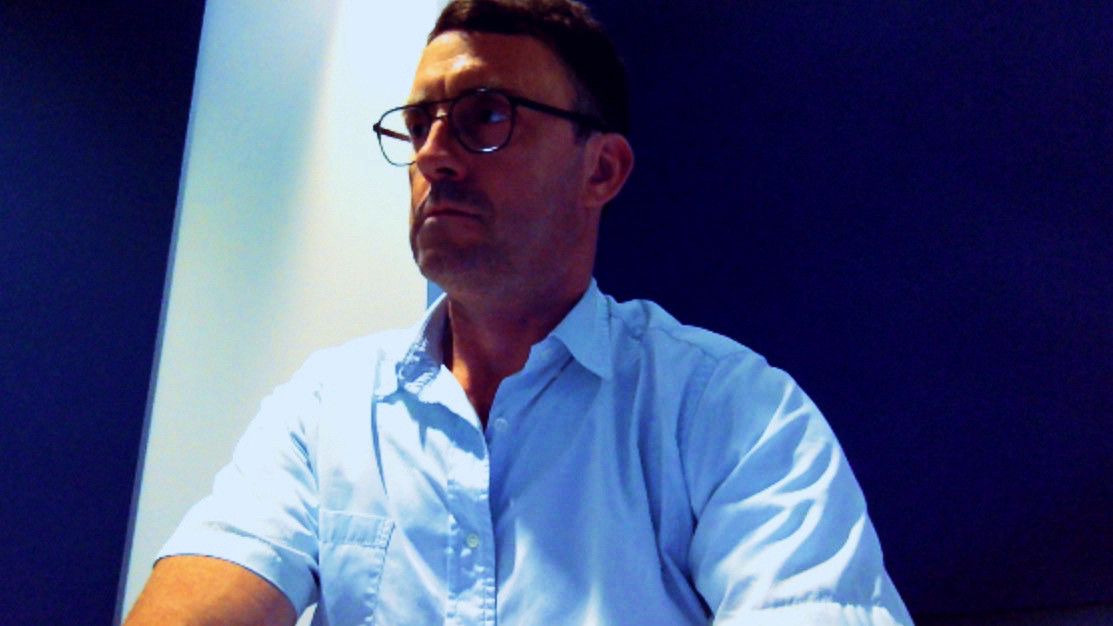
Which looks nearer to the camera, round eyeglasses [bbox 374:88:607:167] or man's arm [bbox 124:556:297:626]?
man's arm [bbox 124:556:297:626]

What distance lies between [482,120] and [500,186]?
3.9 inches

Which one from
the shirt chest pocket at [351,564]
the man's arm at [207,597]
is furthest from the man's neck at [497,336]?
the man's arm at [207,597]

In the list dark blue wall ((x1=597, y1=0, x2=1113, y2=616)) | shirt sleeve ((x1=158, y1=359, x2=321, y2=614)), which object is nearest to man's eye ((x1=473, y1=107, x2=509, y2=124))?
shirt sleeve ((x1=158, y1=359, x2=321, y2=614))

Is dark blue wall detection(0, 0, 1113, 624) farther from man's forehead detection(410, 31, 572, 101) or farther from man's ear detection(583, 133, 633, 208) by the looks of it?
man's forehead detection(410, 31, 572, 101)

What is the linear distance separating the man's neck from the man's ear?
155 millimetres

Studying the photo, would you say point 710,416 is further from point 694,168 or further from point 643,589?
point 694,168

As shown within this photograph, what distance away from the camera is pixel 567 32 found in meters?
1.05

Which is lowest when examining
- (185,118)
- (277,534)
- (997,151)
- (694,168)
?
(277,534)

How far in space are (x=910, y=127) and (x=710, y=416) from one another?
3.21ft

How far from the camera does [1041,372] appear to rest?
139cm

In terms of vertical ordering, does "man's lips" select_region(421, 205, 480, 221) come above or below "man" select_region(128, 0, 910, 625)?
above

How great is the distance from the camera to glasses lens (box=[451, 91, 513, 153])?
958 millimetres

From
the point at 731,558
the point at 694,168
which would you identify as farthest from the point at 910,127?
the point at 731,558

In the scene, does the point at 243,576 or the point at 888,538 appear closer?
the point at 243,576
